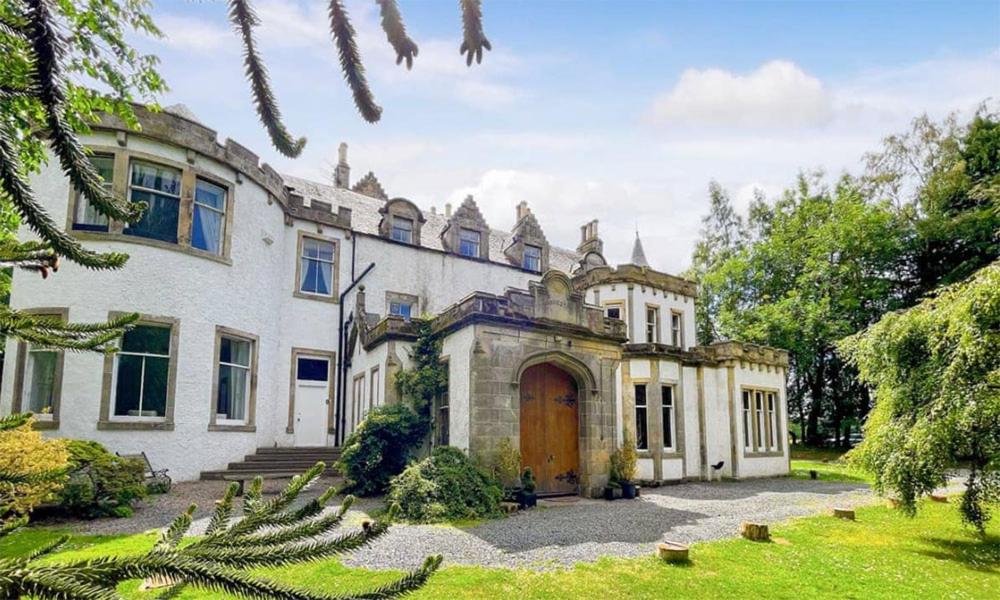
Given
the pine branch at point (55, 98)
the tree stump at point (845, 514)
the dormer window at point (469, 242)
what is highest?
the dormer window at point (469, 242)

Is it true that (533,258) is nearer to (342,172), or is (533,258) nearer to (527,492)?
(342,172)

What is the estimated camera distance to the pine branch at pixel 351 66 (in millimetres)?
2010

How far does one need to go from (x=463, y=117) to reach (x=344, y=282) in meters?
19.4

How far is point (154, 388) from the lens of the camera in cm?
1437

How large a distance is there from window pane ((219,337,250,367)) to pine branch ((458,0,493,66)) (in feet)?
52.8

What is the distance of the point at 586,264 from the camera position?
28469 millimetres

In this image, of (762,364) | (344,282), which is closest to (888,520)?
(762,364)

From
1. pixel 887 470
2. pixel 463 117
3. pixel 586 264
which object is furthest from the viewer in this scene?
pixel 586 264

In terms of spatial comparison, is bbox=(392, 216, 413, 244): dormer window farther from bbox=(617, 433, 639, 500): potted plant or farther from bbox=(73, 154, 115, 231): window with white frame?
bbox=(617, 433, 639, 500): potted plant

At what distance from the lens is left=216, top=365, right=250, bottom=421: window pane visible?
1588 cm

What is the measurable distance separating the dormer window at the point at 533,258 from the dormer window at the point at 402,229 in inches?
234

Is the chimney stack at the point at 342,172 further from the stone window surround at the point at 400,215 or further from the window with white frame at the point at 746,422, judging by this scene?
the window with white frame at the point at 746,422

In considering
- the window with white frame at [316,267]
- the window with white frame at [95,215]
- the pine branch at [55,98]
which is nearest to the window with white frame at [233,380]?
the window with white frame at [316,267]

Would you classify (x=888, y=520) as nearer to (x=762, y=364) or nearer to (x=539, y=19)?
(x=762, y=364)
